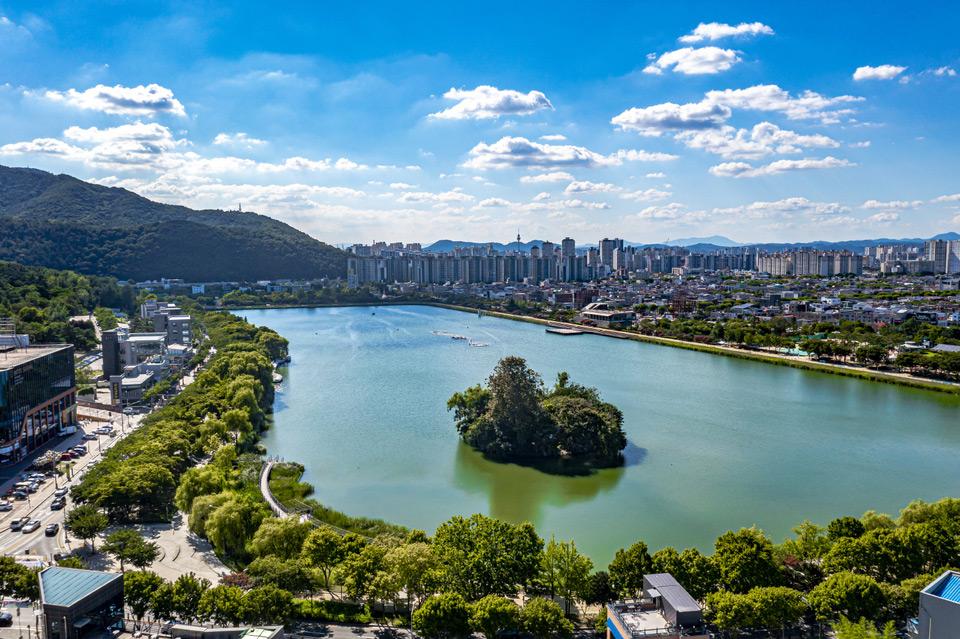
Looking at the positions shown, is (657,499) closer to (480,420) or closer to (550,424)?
(550,424)

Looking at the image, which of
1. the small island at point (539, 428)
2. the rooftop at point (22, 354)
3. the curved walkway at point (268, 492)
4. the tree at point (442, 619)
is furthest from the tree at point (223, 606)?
the rooftop at point (22, 354)

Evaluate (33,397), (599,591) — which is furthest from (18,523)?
(599,591)

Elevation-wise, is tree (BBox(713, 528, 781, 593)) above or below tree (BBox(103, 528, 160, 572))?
above

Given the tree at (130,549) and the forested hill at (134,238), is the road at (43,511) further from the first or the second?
the forested hill at (134,238)

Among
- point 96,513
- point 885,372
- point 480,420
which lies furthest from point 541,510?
point 885,372

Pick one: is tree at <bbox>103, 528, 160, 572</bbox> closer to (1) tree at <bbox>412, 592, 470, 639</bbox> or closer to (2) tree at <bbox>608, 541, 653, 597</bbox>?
(1) tree at <bbox>412, 592, 470, 639</bbox>

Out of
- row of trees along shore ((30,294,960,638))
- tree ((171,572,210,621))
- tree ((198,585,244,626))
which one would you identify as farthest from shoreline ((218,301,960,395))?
tree ((171,572,210,621))
